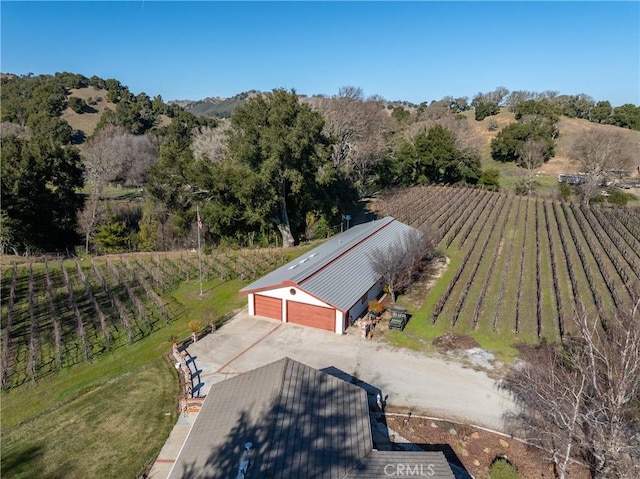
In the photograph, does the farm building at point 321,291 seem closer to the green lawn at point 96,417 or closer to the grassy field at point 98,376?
the grassy field at point 98,376

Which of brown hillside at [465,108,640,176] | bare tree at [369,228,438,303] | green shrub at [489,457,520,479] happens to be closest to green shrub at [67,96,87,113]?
brown hillside at [465,108,640,176]

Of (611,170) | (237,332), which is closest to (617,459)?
(237,332)

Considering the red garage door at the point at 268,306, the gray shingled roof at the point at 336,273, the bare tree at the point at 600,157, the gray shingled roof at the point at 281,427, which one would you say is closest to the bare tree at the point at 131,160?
the gray shingled roof at the point at 336,273

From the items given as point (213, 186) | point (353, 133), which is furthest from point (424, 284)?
point (353, 133)

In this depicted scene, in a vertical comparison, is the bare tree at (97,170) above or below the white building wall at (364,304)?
above

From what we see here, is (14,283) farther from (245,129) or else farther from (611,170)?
(611,170)

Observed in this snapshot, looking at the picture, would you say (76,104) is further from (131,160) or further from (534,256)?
(534,256)

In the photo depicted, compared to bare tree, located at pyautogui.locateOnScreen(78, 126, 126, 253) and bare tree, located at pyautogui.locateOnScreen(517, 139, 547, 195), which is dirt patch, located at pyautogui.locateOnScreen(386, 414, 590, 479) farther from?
bare tree, located at pyautogui.locateOnScreen(517, 139, 547, 195)
